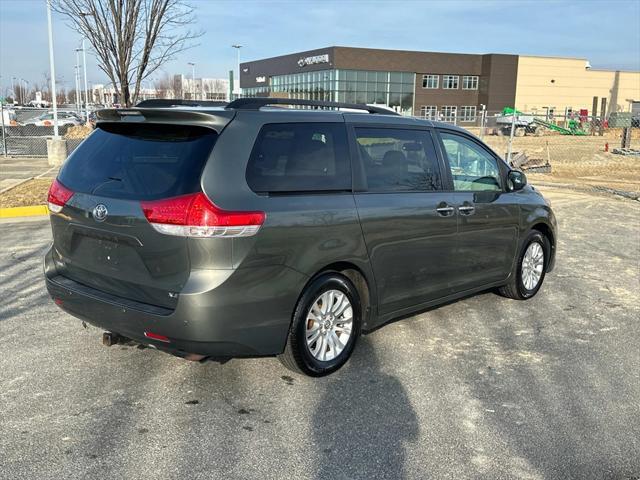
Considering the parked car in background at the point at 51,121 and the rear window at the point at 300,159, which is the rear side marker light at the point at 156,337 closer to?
the rear window at the point at 300,159

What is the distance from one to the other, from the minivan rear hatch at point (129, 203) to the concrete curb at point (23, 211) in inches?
276

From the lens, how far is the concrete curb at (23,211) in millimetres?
10344

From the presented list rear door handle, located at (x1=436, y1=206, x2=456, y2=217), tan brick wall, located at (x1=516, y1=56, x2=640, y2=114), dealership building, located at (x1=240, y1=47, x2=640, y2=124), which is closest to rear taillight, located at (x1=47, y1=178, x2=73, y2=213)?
rear door handle, located at (x1=436, y1=206, x2=456, y2=217)

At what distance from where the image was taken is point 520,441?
11.4 feet

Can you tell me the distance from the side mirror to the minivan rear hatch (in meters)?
3.28

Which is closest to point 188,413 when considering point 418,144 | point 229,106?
point 229,106

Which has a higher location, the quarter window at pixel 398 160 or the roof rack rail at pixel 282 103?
the roof rack rail at pixel 282 103

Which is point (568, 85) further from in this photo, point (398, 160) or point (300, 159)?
point (300, 159)

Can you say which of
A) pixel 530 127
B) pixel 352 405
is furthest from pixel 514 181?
pixel 530 127

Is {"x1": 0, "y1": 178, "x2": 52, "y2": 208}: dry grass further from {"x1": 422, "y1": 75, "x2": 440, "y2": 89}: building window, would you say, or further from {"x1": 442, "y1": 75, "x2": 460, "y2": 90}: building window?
{"x1": 442, "y1": 75, "x2": 460, "y2": 90}: building window

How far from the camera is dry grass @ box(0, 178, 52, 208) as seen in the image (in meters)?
11.1

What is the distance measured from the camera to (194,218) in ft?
11.3

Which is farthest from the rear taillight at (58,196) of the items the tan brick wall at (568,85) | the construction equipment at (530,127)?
the tan brick wall at (568,85)

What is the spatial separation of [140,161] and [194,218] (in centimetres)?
67
